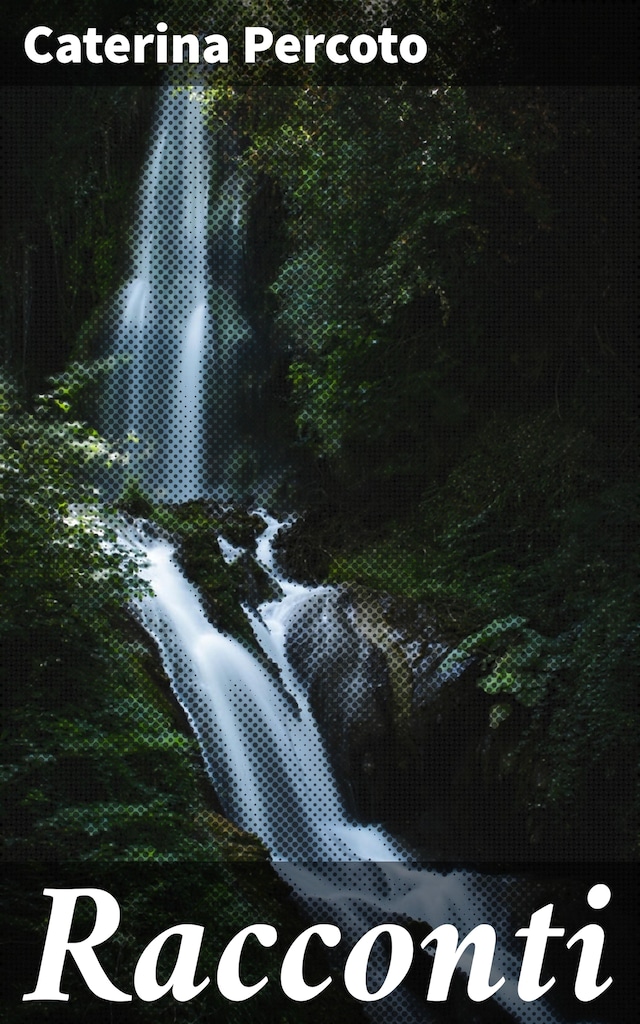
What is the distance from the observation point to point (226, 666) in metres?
4.82

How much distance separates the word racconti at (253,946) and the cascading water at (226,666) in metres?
0.41

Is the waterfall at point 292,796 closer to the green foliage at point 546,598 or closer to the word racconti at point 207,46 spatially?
the green foliage at point 546,598

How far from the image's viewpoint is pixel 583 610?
4.10 metres

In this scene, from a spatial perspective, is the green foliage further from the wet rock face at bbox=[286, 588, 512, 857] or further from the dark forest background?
the wet rock face at bbox=[286, 588, 512, 857]

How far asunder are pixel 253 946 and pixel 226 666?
58.5 inches

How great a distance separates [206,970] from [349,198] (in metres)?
3.13

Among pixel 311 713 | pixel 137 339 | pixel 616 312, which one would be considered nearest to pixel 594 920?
pixel 311 713

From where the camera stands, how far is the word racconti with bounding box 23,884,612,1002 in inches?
125

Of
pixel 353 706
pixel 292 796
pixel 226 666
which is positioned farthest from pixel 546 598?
pixel 226 666

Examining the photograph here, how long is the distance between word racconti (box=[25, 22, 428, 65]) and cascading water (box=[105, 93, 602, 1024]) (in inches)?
19.9

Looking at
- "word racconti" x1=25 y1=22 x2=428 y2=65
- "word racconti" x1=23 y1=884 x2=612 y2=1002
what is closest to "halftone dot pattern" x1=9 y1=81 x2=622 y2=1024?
"word racconti" x1=23 y1=884 x2=612 y2=1002

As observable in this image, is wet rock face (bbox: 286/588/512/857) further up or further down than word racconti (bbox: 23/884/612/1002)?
further up

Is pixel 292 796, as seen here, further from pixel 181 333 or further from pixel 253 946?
pixel 181 333

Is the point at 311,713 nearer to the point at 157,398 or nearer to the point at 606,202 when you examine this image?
the point at 157,398
